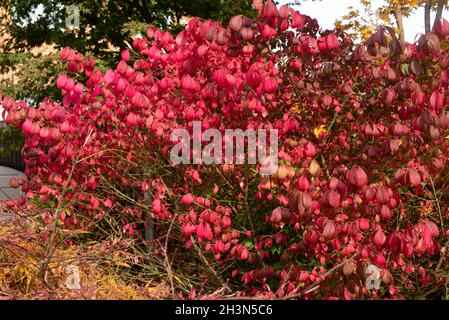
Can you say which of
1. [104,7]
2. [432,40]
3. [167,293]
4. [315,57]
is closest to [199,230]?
[167,293]

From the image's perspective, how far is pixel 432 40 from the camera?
3414 millimetres

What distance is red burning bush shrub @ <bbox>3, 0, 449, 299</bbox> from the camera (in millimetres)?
3557

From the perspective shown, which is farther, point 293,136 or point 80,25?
point 80,25

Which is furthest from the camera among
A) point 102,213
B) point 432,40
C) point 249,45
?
point 102,213

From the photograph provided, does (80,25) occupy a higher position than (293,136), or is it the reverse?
(80,25)

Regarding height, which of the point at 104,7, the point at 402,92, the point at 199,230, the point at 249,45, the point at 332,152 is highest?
the point at 104,7

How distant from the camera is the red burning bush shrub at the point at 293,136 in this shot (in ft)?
11.7

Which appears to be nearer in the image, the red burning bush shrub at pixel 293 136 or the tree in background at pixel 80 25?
the red burning bush shrub at pixel 293 136

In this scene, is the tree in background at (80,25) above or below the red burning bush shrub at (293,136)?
above

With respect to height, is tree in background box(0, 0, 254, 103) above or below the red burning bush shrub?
above

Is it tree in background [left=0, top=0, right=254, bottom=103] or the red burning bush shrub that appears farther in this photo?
tree in background [left=0, top=0, right=254, bottom=103]

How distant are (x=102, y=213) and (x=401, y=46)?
3218 millimetres

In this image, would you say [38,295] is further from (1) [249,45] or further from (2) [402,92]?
(2) [402,92]

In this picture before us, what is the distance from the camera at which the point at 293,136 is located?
15.7 ft
